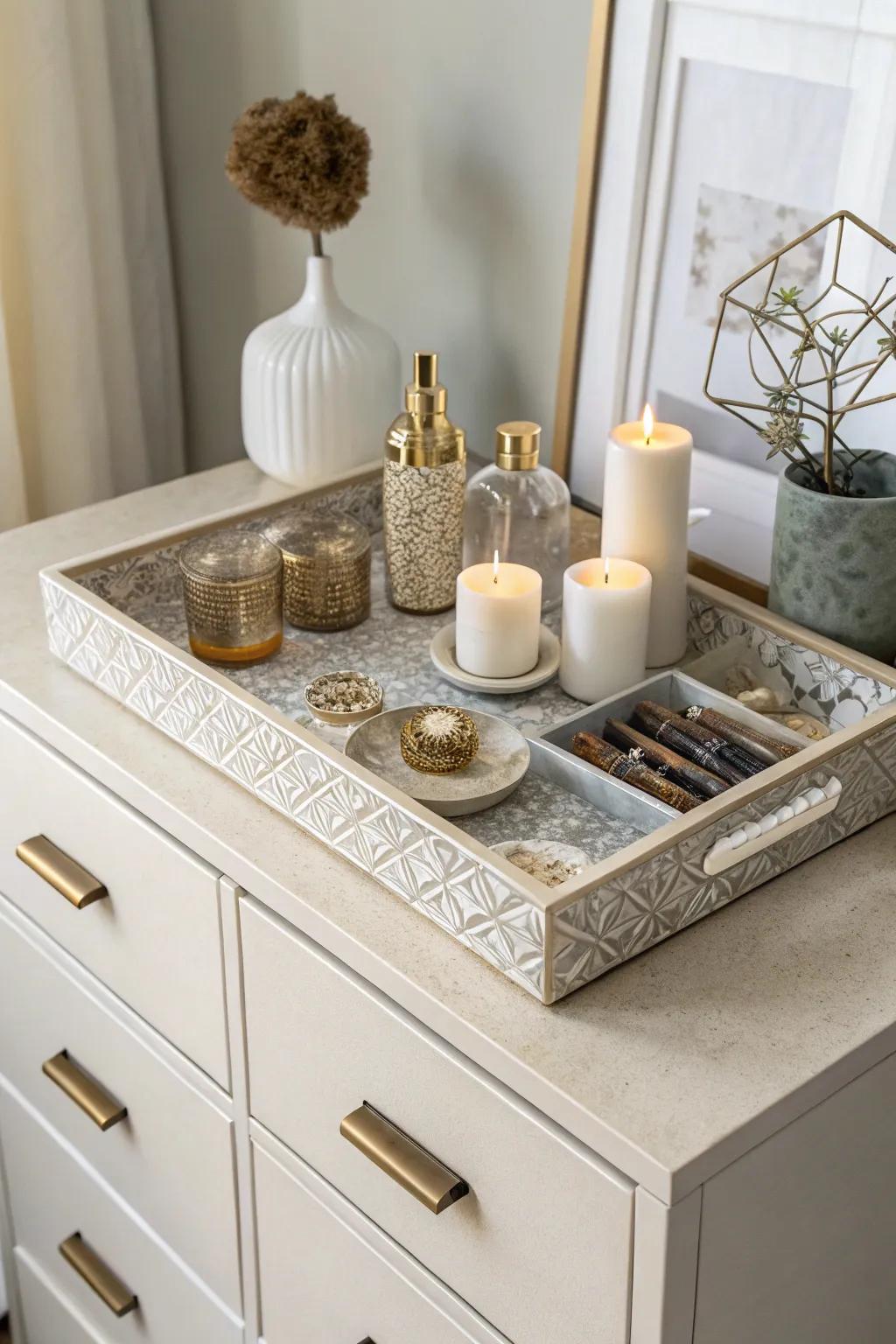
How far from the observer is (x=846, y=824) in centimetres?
90

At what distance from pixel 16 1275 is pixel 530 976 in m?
0.98

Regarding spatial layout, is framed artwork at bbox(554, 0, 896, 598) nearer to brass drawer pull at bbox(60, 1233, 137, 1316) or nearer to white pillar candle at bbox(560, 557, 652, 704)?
white pillar candle at bbox(560, 557, 652, 704)

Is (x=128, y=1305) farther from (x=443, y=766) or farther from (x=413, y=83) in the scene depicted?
(x=413, y=83)

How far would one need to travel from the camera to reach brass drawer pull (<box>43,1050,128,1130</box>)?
1.15 metres

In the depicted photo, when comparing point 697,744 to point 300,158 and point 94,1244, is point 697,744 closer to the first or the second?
point 300,158

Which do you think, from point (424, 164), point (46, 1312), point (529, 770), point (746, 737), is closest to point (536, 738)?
point (529, 770)

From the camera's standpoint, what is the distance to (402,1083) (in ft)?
2.73

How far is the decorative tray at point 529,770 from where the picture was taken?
780mm

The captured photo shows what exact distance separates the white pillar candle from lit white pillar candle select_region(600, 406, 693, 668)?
2 cm

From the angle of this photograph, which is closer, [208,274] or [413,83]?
[413,83]

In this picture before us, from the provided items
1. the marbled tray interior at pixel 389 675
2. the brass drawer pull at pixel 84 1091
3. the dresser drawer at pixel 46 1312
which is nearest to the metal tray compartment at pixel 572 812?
the marbled tray interior at pixel 389 675

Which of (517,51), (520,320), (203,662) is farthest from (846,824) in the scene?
(517,51)

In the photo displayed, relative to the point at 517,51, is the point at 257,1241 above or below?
below

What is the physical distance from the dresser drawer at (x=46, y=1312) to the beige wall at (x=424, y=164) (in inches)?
36.4
